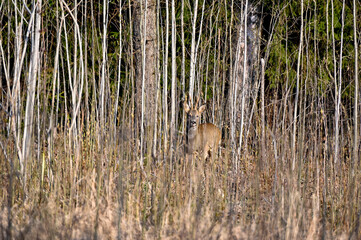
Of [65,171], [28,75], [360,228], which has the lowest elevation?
[360,228]

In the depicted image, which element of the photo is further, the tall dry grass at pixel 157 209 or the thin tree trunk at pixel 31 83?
the thin tree trunk at pixel 31 83

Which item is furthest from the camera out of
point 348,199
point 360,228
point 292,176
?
point 348,199

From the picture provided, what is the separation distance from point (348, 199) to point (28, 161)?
2.08 meters

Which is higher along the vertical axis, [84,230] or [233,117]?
[233,117]

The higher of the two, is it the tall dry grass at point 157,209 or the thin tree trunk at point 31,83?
the thin tree trunk at point 31,83

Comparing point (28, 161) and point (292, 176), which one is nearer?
point (292, 176)

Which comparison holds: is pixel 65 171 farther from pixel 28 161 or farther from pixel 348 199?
pixel 348 199

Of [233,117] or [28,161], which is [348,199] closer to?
[233,117]

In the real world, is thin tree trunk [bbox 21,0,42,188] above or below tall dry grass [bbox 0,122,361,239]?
above

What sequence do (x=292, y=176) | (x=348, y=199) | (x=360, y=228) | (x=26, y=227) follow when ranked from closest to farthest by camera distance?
(x=26, y=227) < (x=292, y=176) < (x=360, y=228) < (x=348, y=199)

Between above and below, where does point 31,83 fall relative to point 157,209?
above

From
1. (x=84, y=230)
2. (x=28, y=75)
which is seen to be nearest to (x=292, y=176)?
(x=84, y=230)

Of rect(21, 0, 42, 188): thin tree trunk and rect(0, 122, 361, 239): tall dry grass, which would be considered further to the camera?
rect(21, 0, 42, 188): thin tree trunk

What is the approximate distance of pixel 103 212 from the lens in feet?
10.1
